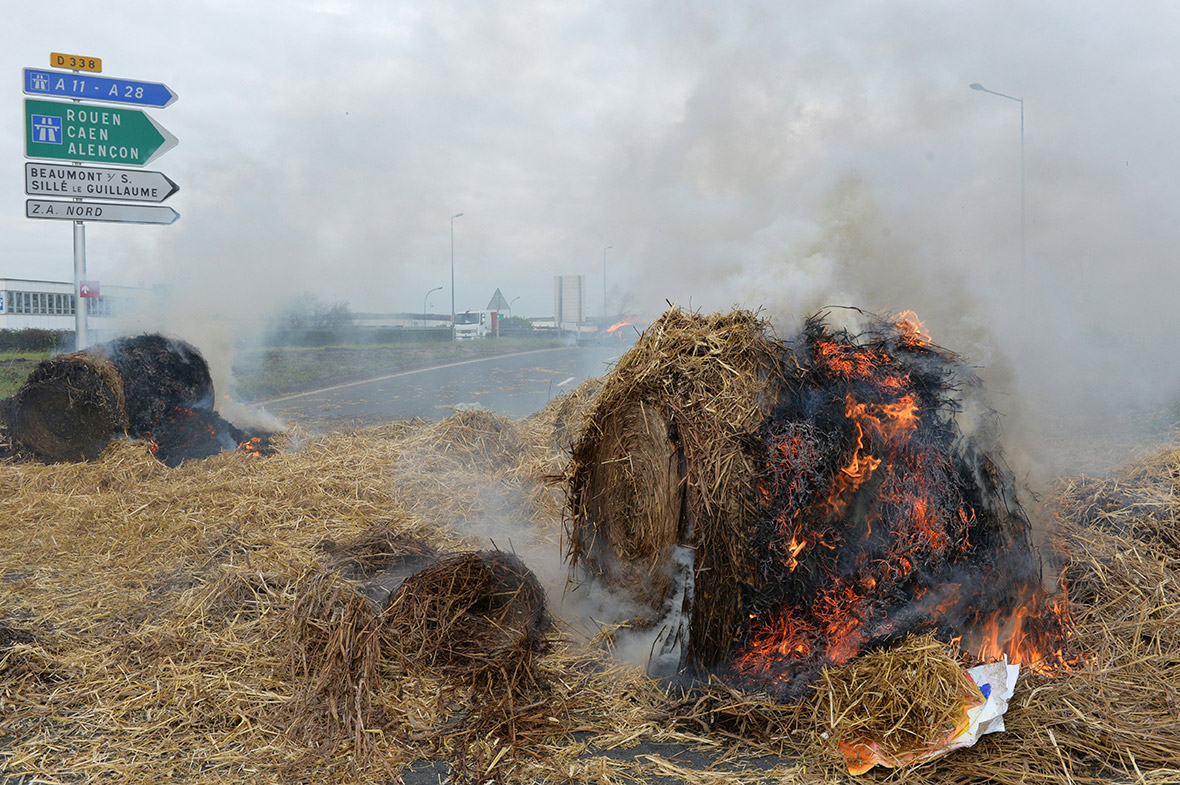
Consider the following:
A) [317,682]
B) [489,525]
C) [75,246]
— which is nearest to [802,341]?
[317,682]

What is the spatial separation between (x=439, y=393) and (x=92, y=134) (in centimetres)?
988

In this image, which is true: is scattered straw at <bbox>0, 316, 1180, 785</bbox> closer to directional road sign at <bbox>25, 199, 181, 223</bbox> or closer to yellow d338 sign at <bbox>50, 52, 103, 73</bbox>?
directional road sign at <bbox>25, 199, 181, 223</bbox>

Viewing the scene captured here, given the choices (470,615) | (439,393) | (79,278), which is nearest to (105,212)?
(79,278)

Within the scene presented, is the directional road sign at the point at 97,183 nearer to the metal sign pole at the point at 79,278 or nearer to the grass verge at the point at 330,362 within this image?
the metal sign pole at the point at 79,278

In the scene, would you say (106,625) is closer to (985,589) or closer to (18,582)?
(18,582)

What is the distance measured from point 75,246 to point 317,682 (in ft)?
33.2

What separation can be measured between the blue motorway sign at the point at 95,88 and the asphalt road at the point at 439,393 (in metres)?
5.67

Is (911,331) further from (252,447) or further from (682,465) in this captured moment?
(252,447)

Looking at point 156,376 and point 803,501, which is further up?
point 156,376

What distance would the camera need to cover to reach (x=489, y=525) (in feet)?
24.1

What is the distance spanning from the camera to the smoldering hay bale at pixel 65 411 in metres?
9.08

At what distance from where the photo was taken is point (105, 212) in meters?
11.0

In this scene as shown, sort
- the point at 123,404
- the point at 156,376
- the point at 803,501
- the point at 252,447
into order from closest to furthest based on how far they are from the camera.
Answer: the point at 803,501 → the point at 123,404 → the point at 156,376 → the point at 252,447

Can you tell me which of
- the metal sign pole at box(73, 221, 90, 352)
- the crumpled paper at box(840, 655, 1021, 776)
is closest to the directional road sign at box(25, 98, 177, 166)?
the metal sign pole at box(73, 221, 90, 352)
